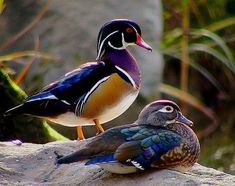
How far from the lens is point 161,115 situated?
5047mm

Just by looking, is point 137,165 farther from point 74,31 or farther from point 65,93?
point 74,31

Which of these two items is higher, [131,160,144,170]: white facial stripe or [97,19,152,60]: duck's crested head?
[97,19,152,60]: duck's crested head

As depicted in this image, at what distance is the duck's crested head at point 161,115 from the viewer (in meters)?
5.04

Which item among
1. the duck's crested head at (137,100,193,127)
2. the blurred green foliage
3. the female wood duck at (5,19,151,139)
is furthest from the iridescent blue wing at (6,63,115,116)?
the blurred green foliage

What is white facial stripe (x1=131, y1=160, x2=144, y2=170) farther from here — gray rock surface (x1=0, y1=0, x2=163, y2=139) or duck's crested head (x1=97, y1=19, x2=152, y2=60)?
gray rock surface (x1=0, y1=0, x2=163, y2=139)

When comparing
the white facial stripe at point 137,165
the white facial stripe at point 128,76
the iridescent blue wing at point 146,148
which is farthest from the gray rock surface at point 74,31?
the white facial stripe at point 137,165

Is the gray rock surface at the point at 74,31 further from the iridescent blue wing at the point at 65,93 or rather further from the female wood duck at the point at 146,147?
the female wood duck at the point at 146,147

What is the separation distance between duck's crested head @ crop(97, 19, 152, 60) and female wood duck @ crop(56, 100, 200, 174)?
1333mm

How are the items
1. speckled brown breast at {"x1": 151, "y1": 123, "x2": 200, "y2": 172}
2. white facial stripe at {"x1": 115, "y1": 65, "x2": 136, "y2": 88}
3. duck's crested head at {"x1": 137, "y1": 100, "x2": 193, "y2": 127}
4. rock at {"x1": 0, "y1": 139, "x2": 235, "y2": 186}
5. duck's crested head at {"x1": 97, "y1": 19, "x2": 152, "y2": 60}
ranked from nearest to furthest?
rock at {"x1": 0, "y1": 139, "x2": 235, "y2": 186}, speckled brown breast at {"x1": 151, "y1": 123, "x2": 200, "y2": 172}, duck's crested head at {"x1": 137, "y1": 100, "x2": 193, "y2": 127}, white facial stripe at {"x1": 115, "y1": 65, "x2": 136, "y2": 88}, duck's crested head at {"x1": 97, "y1": 19, "x2": 152, "y2": 60}

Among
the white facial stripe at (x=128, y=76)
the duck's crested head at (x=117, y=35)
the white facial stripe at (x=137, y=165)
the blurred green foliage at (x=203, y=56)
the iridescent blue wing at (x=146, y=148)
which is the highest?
the duck's crested head at (x=117, y=35)

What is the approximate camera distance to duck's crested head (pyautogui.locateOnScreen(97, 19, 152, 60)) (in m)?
6.32

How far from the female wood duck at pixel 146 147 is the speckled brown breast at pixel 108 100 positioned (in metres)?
0.94

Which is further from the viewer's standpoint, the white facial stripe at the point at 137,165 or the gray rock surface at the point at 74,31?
the gray rock surface at the point at 74,31

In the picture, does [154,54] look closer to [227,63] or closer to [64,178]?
[227,63]
